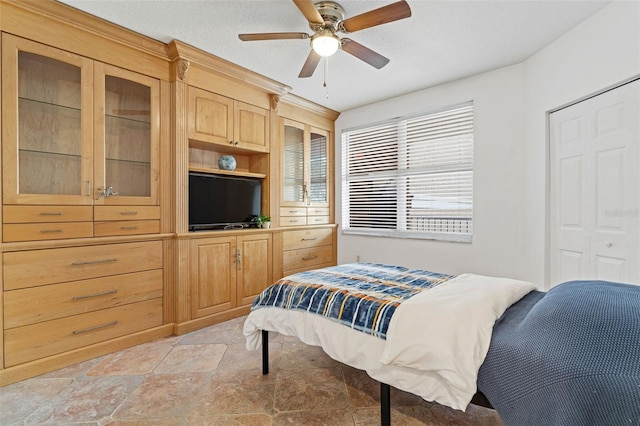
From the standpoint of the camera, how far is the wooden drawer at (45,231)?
6.88 feet

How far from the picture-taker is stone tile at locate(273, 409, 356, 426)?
5.59 ft

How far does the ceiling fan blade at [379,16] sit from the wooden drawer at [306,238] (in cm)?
253

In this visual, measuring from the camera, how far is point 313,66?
2.57 meters

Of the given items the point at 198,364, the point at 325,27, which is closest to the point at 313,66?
the point at 325,27

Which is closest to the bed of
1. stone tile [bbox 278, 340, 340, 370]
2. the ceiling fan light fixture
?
stone tile [bbox 278, 340, 340, 370]

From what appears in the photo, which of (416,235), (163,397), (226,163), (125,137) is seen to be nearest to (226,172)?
(226,163)

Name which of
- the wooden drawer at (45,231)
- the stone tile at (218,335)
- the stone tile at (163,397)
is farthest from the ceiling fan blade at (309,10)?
the stone tile at (218,335)

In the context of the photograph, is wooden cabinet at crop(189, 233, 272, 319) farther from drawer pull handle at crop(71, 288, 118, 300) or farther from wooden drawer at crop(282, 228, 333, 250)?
drawer pull handle at crop(71, 288, 118, 300)

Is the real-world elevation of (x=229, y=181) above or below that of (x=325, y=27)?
below

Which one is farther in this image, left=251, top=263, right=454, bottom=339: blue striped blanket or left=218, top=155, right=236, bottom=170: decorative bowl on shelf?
left=218, top=155, right=236, bottom=170: decorative bowl on shelf

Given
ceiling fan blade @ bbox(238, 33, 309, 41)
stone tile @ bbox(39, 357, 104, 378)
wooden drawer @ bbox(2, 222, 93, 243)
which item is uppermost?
ceiling fan blade @ bbox(238, 33, 309, 41)

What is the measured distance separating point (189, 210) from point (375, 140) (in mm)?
2697

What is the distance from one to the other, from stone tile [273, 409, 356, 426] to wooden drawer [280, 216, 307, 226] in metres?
2.47

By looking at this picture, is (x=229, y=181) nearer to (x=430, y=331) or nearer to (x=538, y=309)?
(x=430, y=331)
